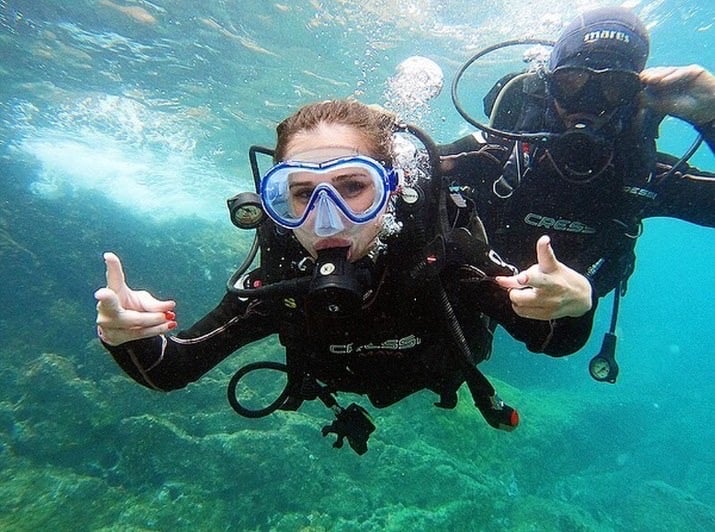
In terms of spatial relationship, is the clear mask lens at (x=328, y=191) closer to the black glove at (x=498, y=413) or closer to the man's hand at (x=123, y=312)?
the man's hand at (x=123, y=312)

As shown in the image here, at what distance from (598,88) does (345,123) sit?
252 centimetres

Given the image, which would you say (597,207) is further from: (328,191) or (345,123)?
(328,191)

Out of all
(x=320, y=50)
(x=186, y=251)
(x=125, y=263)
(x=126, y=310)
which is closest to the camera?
(x=126, y=310)

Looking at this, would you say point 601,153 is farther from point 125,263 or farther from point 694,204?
point 125,263

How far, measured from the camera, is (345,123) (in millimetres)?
2855

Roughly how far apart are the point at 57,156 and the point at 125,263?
17492mm

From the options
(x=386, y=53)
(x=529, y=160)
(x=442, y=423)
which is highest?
(x=386, y=53)

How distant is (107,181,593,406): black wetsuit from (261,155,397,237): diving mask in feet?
1.08

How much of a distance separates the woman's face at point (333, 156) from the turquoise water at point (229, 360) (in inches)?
290

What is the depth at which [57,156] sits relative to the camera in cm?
2777

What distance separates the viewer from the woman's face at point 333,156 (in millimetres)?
2516

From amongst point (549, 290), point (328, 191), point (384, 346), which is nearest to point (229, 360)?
point (384, 346)

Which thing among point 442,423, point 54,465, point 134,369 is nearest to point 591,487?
point 442,423

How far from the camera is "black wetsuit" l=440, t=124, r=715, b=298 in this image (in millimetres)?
4062
